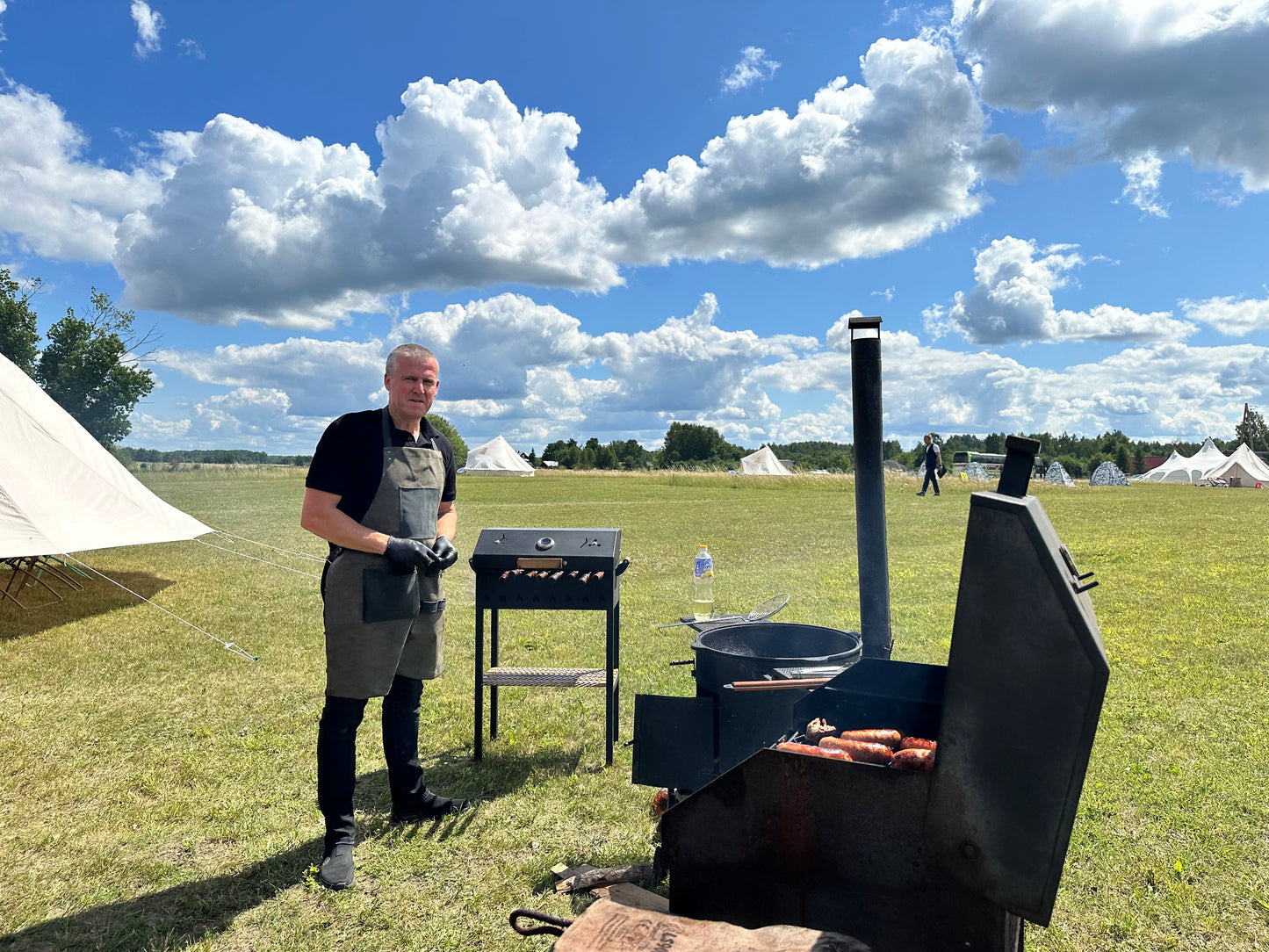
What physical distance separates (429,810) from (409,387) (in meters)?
2.05

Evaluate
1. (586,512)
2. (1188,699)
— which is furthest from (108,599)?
(586,512)

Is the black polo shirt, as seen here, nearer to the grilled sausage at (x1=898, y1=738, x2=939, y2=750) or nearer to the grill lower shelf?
the grill lower shelf

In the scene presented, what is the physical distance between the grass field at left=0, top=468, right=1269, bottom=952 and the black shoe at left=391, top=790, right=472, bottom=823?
0.08 meters

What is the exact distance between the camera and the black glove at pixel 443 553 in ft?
11.0

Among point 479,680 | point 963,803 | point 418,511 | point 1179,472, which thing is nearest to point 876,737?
point 963,803

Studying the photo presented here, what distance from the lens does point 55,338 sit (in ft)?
109

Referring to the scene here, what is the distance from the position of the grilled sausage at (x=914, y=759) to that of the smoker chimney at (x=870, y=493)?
1.36m

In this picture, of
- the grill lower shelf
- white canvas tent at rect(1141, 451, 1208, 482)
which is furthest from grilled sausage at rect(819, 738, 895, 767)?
white canvas tent at rect(1141, 451, 1208, 482)

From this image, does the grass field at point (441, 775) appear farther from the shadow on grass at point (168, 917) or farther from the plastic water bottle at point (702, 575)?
the plastic water bottle at point (702, 575)

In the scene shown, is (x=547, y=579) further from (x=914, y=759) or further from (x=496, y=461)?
(x=496, y=461)

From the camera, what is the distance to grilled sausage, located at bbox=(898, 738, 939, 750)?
2.42 meters

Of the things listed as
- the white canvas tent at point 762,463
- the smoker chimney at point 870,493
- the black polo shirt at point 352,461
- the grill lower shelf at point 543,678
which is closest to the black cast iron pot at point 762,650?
the smoker chimney at point 870,493

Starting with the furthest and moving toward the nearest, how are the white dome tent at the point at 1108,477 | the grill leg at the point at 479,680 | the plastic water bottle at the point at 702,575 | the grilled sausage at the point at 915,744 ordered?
1. the white dome tent at the point at 1108,477
2. the plastic water bottle at the point at 702,575
3. the grill leg at the point at 479,680
4. the grilled sausage at the point at 915,744

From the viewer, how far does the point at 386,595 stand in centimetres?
324
